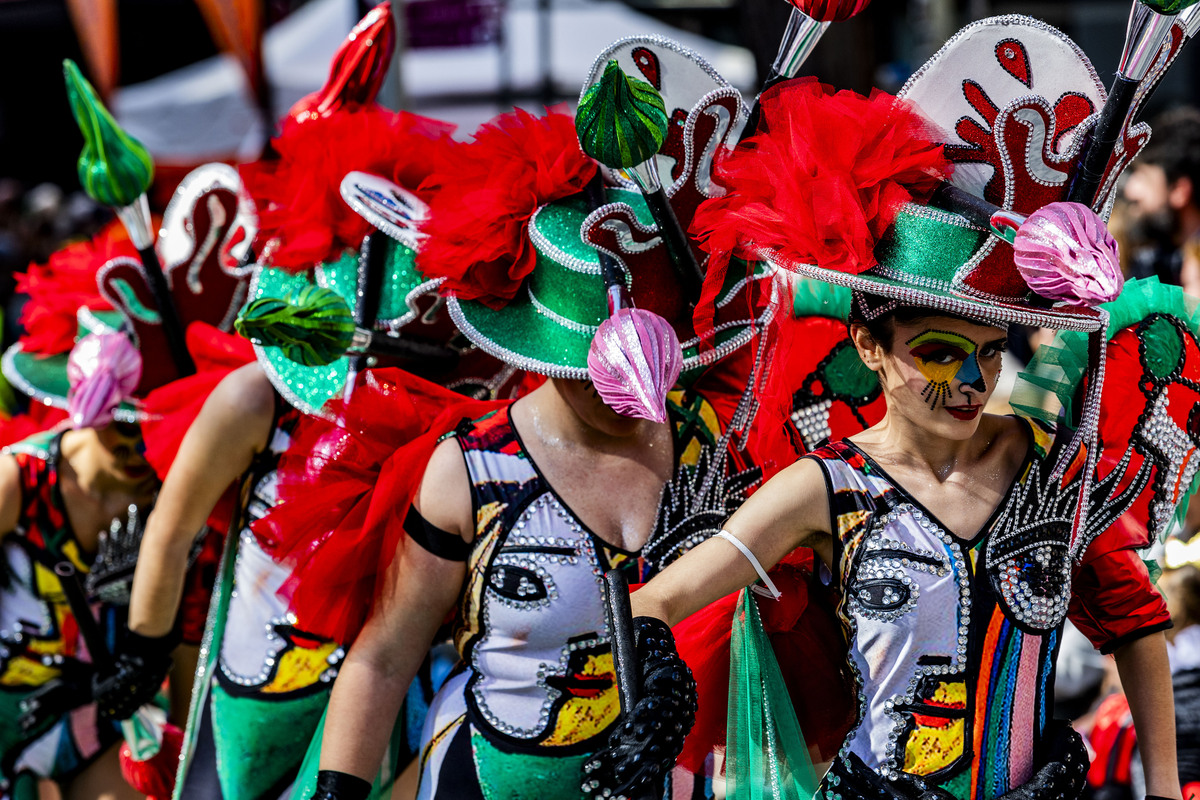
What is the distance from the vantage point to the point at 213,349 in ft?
11.2

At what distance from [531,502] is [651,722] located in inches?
24.2

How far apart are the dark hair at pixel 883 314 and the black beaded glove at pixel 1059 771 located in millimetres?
650

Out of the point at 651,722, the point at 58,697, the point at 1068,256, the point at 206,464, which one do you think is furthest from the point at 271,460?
the point at 1068,256

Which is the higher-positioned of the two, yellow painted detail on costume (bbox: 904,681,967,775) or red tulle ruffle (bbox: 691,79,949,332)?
red tulle ruffle (bbox: 691,79,949,332)

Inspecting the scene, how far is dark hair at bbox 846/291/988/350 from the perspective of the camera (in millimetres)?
2059

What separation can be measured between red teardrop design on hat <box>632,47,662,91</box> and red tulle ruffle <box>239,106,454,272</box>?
0.77 meters

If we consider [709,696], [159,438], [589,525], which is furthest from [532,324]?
[159,438]

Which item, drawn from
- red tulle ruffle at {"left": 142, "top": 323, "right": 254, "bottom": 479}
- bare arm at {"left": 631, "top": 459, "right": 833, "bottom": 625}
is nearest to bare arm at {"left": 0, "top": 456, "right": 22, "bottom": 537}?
red tulle ruffle at {"left": 142, "top": 323, "right": 254, "bottom": 479}

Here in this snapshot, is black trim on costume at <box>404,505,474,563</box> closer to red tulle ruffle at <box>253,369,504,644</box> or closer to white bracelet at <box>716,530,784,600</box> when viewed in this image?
red tulle ruffle at <box>253,369,504,644</box>

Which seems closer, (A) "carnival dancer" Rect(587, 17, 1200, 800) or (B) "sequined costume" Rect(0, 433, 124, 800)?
(A) "carnival dancer" Rect(587, 17, 1200, 800)

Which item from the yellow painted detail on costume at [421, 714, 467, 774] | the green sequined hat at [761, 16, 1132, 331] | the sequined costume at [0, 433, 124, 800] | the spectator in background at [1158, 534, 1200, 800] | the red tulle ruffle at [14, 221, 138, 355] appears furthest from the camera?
the sequined costume at [0, 433, 124, 800]

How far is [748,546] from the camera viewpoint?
2.06 m

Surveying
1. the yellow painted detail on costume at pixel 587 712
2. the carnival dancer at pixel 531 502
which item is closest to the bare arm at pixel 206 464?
the carnival dancer at pixel 531 502

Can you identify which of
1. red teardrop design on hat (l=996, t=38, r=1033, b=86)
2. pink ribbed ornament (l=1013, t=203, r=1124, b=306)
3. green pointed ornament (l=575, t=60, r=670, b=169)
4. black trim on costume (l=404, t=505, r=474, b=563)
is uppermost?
red teardrop design on hat (l=996, t=38, r=1033, b=86)
